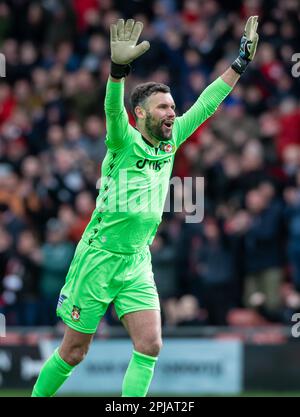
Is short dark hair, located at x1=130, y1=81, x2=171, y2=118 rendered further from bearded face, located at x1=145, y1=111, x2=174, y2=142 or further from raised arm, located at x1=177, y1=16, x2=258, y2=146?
raised arm, located at x1=177, y1=16, x2=258, y2=146

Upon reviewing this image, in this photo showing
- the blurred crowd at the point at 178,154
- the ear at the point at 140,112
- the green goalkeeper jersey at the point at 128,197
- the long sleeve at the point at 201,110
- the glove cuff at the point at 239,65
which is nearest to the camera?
the green goalkeeper jersey at the point at 128,197

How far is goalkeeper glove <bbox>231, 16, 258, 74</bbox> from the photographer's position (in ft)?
28.7

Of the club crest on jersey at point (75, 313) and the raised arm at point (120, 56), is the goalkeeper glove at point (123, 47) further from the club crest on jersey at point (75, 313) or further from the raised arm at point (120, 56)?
the club crest on jersey at point (75, 313)

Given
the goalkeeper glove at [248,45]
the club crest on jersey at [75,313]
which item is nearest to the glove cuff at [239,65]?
the goalkeeper glove at [248,45]

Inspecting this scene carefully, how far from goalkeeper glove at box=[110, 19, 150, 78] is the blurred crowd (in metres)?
6.47

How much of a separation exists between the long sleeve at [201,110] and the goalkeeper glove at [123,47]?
120 centimetres

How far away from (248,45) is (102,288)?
2.33m

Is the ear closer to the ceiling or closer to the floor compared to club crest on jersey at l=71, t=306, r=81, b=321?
closer to the ceiling

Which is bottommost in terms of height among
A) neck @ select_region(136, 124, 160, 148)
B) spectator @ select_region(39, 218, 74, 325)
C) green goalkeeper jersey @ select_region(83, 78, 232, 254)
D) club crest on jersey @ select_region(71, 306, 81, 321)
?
spectator @ select_region(39, 218, 74, 325)

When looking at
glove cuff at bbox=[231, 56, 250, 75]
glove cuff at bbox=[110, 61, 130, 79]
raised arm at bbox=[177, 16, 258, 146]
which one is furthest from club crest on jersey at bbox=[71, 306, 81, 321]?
glove cuff at bbox=[231, 56, 250, 75]

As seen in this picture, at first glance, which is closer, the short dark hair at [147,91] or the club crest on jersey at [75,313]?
the club crest on jersey at [75,313]

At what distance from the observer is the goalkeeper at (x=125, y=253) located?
7977mm

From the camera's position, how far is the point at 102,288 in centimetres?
809

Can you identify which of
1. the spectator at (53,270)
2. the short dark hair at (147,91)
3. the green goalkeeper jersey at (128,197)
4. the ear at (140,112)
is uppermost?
the short dark hair at (147,91)
